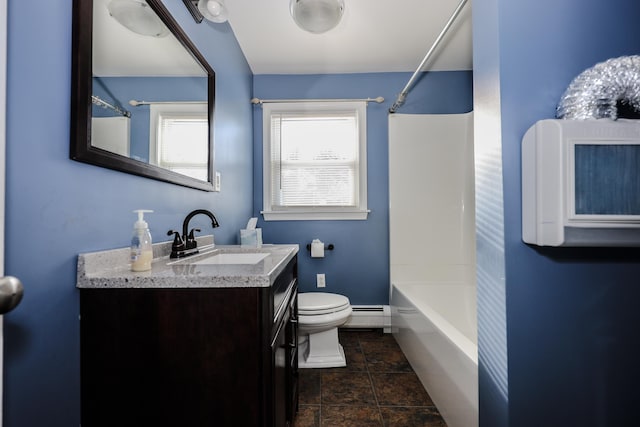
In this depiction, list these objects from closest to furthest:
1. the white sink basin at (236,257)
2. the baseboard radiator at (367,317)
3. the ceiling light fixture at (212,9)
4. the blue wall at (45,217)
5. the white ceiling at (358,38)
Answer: the blue wall at (45,217), the white sink basin at (236,257), the ceiling light fixture at (212,9), the white ceiling at (358,38), the baseboard radiator at (367,317)

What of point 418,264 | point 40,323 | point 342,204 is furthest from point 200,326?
point 418,264

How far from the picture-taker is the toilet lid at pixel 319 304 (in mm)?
1790

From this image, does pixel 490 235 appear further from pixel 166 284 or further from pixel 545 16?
pixel 166 284

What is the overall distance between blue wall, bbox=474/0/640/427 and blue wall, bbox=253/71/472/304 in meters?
1.62

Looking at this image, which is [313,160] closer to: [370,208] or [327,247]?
[370,208]

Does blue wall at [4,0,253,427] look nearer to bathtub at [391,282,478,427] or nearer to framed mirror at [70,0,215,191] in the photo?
framed mirror at [70,0,215,191]

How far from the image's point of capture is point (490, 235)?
1.00 meters

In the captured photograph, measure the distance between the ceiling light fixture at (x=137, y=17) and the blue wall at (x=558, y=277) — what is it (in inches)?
49.6

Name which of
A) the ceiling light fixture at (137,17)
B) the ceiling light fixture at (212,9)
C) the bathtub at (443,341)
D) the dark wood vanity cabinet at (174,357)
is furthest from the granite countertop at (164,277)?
the ceiling light fixture at (212,9)

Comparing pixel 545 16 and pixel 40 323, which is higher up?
pixel 545 16

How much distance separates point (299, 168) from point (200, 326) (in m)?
1.92

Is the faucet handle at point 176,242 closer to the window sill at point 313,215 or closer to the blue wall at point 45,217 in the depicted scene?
the blue wall at point 45,217

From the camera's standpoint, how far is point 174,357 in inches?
30.1

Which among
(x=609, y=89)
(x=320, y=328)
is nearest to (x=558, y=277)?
(x=609, y=89)
